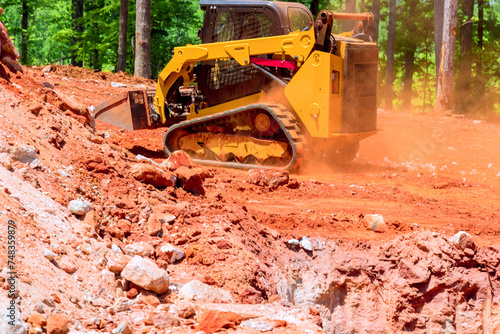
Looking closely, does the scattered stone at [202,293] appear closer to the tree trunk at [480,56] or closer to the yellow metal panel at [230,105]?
the yellow metal panel at [230,105]

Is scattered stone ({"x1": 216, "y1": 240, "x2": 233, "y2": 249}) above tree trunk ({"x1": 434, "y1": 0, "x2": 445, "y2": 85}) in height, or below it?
below

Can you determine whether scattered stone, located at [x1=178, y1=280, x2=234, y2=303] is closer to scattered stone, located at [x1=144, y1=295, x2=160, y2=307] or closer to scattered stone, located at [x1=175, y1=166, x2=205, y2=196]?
scattered stone, located at [x1=144, y1=295, x2=160, y2=307]

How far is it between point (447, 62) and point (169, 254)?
503 inches

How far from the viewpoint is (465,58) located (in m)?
22.6

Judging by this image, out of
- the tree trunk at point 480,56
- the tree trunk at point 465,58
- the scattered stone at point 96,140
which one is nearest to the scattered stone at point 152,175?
the scattered stone at point 96,140

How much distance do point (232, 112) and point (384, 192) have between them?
296cm

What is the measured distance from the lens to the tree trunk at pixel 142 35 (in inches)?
630

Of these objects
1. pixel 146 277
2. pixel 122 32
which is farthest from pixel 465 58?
pixel 146 277

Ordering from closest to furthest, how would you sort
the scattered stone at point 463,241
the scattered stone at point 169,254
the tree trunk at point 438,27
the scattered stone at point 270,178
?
the scattered stone at point 169,254 → the scattered stone at point 463,241 → the scattered stone at point 270,178 → the tree trunk at point 438,27

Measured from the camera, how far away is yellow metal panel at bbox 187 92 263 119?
1007cm

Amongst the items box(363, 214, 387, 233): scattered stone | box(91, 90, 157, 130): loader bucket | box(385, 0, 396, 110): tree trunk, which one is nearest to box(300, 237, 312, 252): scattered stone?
box(363, 214, 387, 233): scattered stone

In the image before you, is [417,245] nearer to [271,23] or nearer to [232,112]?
[232,112]

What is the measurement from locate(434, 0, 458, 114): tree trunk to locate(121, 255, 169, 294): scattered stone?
1295cm

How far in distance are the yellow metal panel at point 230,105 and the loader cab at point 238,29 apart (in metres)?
0.08
